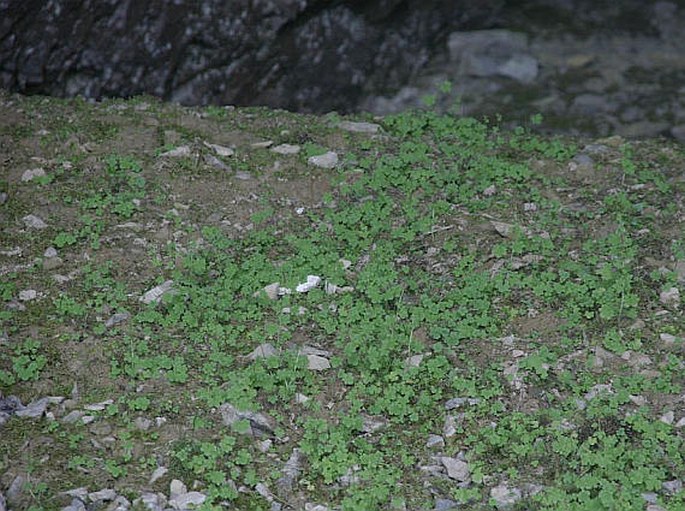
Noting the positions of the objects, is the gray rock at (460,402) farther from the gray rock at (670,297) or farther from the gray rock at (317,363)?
the gray rock at (670,297)

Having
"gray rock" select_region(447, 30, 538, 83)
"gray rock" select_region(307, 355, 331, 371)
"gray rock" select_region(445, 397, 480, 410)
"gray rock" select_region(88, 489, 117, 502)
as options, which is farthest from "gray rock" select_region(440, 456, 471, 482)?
"gray rock" select_region(447, 30, 538, 83)

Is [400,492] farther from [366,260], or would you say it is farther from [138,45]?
[138,45]

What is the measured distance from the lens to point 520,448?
406cm

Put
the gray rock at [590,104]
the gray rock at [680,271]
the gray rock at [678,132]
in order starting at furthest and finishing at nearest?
the gray rock at [590,104] < the gray rock at [678,132] < the gray rock at [680,271]

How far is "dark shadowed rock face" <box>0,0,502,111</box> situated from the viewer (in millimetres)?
6219

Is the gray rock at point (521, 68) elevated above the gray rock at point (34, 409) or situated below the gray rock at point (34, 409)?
below

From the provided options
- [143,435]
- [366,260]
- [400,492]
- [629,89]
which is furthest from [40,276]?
[629,89]

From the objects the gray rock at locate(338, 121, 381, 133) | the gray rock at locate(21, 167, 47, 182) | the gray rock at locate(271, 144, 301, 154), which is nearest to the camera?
the gray rock at locate(21, 167, 47, 182)

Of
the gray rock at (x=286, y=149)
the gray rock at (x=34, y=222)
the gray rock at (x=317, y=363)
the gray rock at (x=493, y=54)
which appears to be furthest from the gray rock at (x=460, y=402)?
the gray rock at (x=493, y=54)

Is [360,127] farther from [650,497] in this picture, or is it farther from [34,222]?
[650,497]

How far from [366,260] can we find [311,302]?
0.44m

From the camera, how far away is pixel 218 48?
678 cm

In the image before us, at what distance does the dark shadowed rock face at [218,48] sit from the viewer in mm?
6219

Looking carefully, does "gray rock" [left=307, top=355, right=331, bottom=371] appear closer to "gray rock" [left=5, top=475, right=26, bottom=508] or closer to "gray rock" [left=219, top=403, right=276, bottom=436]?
"gray rock" [left=219, top=403, right=276, bottom=436]
